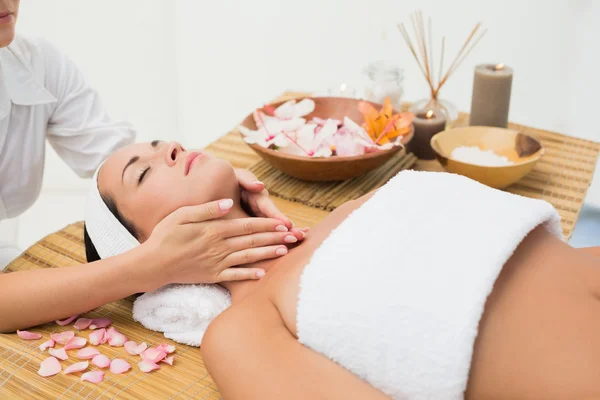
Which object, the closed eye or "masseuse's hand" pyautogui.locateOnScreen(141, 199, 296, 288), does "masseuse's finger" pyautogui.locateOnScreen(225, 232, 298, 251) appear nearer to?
"masseuse's hand" pyautogui.locateOnScreen(141, 199, 296, 288)

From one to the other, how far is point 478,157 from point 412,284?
1.08 meters

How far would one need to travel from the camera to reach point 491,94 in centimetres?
228

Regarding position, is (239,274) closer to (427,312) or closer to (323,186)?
(427,312)

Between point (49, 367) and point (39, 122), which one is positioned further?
point (39, 122)

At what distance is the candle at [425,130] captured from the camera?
2238 millimetres

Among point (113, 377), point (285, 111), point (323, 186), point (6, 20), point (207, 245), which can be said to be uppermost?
point (6, 20)

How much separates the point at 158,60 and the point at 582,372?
327 cm

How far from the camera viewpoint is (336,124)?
81.8 inches

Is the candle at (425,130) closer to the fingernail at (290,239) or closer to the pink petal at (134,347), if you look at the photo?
the fingernail at (290,239)

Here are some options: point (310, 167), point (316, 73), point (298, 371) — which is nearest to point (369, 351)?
point (298, 371)

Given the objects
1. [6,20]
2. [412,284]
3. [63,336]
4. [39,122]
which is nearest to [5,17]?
[6,20]

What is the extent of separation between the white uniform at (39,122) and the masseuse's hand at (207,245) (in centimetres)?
71

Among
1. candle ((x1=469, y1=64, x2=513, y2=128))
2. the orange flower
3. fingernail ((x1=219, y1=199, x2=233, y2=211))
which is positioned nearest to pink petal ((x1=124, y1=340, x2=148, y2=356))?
fingernail ((x1=219, y1=199, x2=233, y2=211))

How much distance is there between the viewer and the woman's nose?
1.47 m
